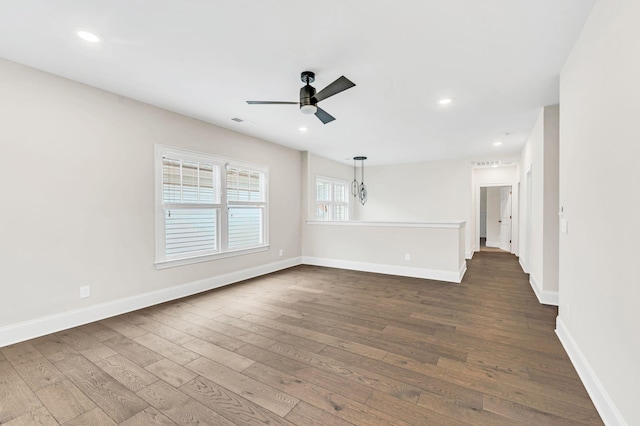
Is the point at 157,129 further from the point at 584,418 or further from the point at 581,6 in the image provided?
the point at 584,418

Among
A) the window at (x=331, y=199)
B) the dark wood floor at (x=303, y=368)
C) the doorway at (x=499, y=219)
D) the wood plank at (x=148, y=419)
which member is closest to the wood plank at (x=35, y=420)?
the dark wood floor at (x=303, y=368)

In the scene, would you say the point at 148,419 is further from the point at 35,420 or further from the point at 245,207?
the point at 245,207

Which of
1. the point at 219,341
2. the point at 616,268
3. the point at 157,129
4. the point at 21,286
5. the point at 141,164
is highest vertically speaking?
the point at 157,129

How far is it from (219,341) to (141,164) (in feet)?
7.95

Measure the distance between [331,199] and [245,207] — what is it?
9.99 ft

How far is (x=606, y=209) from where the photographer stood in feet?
5.43

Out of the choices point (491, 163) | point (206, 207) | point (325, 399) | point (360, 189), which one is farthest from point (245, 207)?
point (491, 163)

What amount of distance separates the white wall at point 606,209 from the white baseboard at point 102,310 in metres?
4.30

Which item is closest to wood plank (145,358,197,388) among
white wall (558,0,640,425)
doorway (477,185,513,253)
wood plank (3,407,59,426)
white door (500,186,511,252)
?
wood plank (3,407,59,426)

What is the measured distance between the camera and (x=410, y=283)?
15.1 feet

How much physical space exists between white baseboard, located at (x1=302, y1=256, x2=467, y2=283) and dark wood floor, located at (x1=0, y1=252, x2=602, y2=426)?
107 centimetres

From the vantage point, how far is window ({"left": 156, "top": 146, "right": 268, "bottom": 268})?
147 inches

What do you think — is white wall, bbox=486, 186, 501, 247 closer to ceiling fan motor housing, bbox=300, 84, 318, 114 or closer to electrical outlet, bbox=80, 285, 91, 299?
ceiling fan motor housing, bbox=300, 84, 318, 114

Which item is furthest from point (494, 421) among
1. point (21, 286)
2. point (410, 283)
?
point (21, 286)
